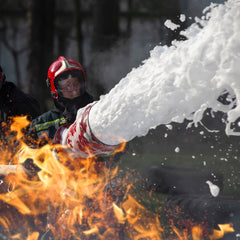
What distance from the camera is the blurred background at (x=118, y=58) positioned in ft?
28.5

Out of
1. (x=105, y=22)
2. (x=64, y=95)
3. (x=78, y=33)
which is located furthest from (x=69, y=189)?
(x=78, y=33)

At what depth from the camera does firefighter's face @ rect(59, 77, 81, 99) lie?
3543mm

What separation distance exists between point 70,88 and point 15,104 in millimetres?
1012

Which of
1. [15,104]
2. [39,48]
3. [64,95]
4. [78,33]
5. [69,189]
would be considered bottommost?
[39,48]

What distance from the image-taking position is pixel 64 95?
3.55 m

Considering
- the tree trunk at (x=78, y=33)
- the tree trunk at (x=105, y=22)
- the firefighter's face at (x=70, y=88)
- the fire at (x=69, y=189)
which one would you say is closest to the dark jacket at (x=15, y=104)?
the fire at (x=69, y=189)

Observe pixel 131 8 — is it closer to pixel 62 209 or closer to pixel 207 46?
pixel 62 209

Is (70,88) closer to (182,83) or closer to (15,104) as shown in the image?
(15,104)

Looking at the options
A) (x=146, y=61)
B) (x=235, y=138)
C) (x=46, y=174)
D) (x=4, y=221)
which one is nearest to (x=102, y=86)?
(x=235, y=138)

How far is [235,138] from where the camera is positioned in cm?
869

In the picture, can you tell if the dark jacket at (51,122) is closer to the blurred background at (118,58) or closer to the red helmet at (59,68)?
the red helmet at (59,68)

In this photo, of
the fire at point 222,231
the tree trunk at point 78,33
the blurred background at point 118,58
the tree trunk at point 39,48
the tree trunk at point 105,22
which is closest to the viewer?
the fire at point 222,231

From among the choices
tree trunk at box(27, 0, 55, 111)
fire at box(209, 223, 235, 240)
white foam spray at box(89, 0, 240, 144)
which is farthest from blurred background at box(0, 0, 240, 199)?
→ white foam spray at box(89, 0, 240, 144)

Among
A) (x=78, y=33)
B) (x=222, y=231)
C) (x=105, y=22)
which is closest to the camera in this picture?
(x=222, y=231)
